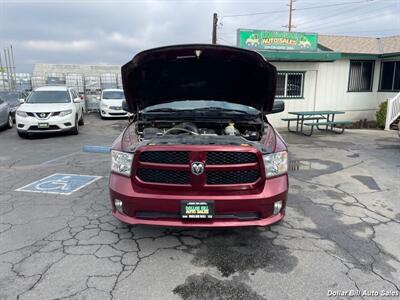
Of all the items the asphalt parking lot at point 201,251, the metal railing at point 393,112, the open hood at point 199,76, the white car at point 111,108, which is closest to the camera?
the asphalt parking lot at point 201,251

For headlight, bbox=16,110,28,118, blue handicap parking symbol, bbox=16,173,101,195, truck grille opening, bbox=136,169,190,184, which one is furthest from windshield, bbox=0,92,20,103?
truck grille opening, bbox=136,169,190,184

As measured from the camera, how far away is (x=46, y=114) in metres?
9.98

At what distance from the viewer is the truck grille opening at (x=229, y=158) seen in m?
2.96

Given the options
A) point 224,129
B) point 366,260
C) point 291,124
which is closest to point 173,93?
point 224,129

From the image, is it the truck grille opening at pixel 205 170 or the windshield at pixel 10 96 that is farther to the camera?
the windshield at pixel 10 96

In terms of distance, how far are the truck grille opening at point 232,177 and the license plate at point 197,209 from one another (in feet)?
0.71

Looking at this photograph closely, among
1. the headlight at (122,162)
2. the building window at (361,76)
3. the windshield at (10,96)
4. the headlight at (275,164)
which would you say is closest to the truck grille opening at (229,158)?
the headlight at (275,164)

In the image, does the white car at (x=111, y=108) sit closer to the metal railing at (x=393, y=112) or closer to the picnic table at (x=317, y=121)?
the picnic table at (x=317, y=121)

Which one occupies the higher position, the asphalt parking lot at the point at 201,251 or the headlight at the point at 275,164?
the headlight at the point at 275,164

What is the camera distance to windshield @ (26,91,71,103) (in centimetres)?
1084

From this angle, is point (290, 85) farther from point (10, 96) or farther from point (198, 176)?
point (10, 96)

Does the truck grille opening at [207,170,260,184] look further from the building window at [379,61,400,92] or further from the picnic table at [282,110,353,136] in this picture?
the building window at [379,61,400,92]

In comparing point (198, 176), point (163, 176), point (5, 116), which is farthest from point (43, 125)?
point (198, 176)

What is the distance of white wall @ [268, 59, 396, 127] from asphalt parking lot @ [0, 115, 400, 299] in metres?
7.94
